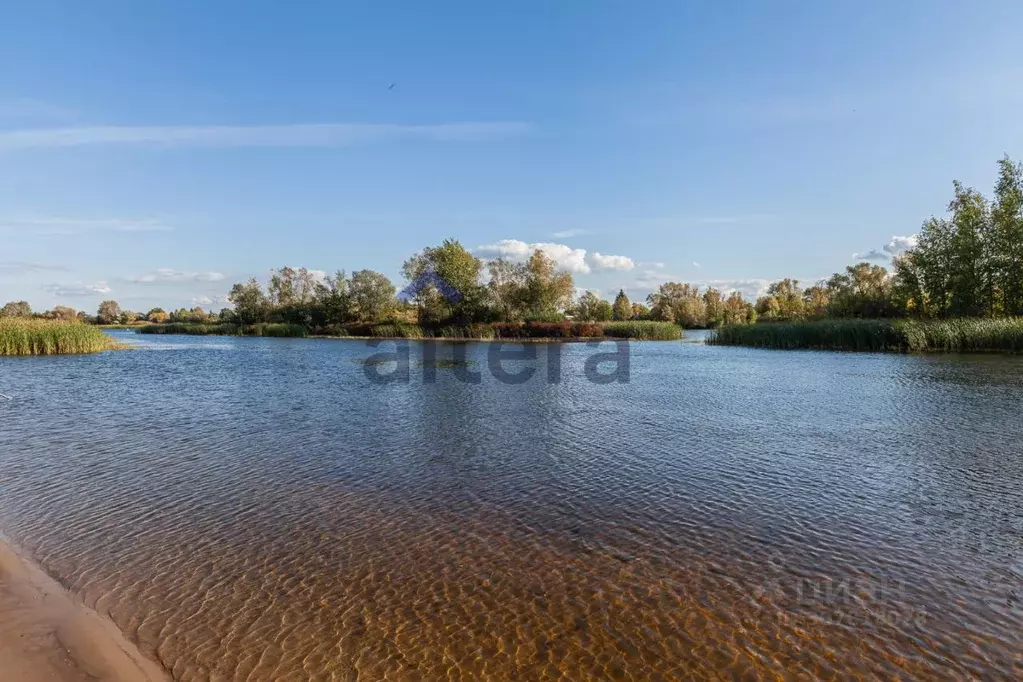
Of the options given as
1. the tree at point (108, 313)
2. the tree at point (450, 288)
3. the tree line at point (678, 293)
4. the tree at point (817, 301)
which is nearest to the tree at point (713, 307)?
the tree line at point (678, 293)

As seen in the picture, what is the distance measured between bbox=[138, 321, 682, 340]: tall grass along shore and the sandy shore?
5767 centimetres

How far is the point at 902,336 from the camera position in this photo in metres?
35.7

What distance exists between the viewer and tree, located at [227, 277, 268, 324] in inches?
3127

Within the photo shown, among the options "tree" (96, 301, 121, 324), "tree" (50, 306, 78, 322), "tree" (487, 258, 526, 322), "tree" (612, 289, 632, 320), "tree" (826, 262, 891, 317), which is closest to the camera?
"tree" (826, 262, 891, 317)

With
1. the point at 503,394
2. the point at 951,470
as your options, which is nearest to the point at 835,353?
the point at 503,394

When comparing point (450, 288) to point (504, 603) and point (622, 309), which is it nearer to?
point (622, 309)

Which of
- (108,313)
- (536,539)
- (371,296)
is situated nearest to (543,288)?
(371,296)

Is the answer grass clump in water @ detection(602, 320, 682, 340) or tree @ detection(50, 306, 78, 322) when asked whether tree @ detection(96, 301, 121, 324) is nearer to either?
tree @ detection(50, 306, 78, 322)

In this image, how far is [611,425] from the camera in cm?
1325

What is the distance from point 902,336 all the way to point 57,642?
4270cm

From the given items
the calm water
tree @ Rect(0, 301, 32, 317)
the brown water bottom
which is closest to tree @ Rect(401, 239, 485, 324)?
tree @ Rect(0, 301, 32, 317)

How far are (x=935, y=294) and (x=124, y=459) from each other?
5378 cm

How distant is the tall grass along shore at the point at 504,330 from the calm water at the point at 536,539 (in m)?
48.5

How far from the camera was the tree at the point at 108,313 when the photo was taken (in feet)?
376
